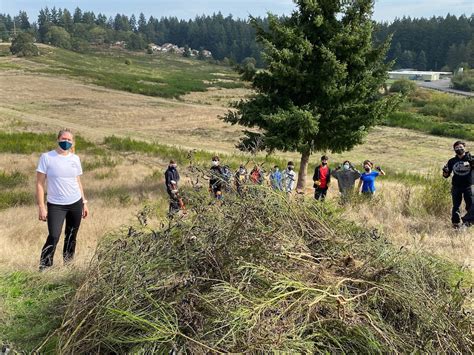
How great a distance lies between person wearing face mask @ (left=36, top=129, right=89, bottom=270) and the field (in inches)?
10.3

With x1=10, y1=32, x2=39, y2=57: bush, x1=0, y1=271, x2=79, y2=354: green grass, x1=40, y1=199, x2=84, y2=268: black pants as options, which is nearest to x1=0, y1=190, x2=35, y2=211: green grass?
x1=40, y1=199, x2=84, y2=268: black pants

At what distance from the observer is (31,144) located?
2200 centimetres

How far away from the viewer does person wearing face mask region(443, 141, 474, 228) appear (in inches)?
281

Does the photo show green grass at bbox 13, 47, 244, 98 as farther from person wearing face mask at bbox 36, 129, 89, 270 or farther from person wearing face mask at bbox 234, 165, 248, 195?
person wearing face mask at bbox 234, 165, 248, 195

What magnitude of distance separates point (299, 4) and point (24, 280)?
33.9 feet

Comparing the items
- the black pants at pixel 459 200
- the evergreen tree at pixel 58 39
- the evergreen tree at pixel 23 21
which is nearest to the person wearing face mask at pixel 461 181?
the black pants at pixel 459 200

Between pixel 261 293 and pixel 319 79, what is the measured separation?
9.88 meters

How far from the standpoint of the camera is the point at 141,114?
41.7m

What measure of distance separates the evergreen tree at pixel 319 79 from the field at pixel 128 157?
1.56 metres

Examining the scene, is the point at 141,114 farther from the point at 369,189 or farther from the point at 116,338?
the point at 116,338

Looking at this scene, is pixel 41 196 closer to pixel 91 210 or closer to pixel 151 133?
pixel 91 210

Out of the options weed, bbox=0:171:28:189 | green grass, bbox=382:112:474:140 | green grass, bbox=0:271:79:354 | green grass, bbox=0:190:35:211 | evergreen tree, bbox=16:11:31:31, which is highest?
evergreen tree, bbox=16:11:31:31

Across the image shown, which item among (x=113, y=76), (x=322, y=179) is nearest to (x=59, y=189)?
(x=322, y=179)

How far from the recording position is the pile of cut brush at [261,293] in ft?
9.22
